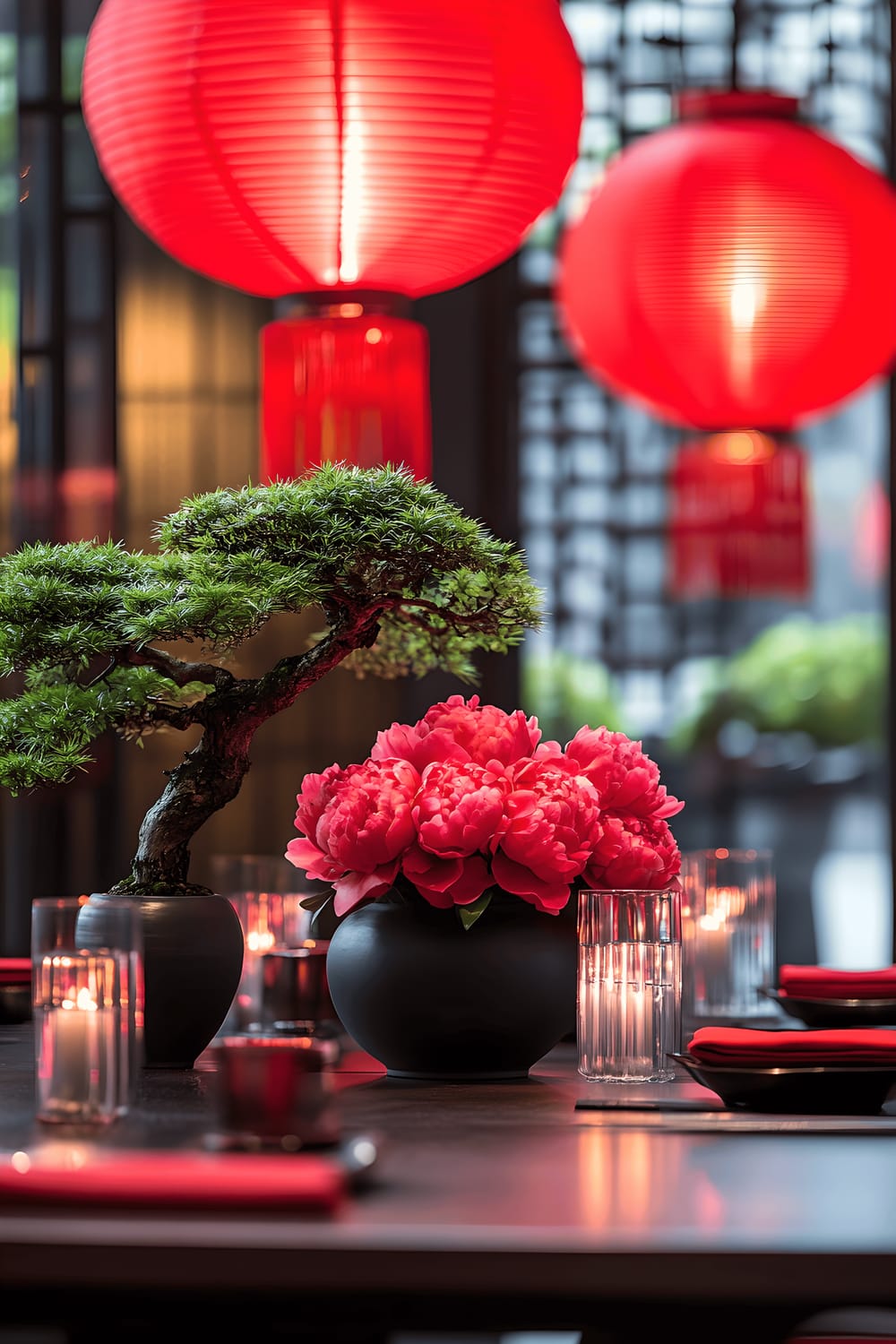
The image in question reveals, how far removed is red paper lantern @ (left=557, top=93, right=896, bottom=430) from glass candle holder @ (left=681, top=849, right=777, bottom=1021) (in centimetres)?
89

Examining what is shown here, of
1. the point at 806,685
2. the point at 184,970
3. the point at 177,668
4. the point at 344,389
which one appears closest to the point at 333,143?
the point at 344,389

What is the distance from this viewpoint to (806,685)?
4.68m

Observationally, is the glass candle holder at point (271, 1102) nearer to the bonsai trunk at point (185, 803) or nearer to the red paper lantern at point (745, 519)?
the bonsai trunk at point (185, 803)

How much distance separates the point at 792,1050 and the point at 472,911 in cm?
24

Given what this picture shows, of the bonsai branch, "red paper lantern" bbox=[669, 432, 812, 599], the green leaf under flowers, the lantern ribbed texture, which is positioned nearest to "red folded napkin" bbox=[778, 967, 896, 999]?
the green leaf under flowers

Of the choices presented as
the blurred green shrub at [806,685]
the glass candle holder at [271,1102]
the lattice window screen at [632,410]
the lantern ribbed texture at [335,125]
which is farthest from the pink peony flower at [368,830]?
the blurred green shrub at [806,685]

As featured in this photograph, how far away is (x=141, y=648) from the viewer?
4.46 feet

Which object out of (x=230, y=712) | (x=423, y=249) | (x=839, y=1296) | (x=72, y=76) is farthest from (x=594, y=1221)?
(x=72, y=76)

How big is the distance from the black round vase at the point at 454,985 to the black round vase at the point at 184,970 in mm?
86

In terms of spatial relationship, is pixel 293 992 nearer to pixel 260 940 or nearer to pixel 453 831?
pixel 453 831

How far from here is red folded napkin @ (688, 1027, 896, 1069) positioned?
1.14 meters

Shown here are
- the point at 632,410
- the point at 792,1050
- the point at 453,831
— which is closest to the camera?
the point at 792,1050

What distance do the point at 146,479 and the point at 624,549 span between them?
1.16 metres

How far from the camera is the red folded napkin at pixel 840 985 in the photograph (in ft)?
5.42
